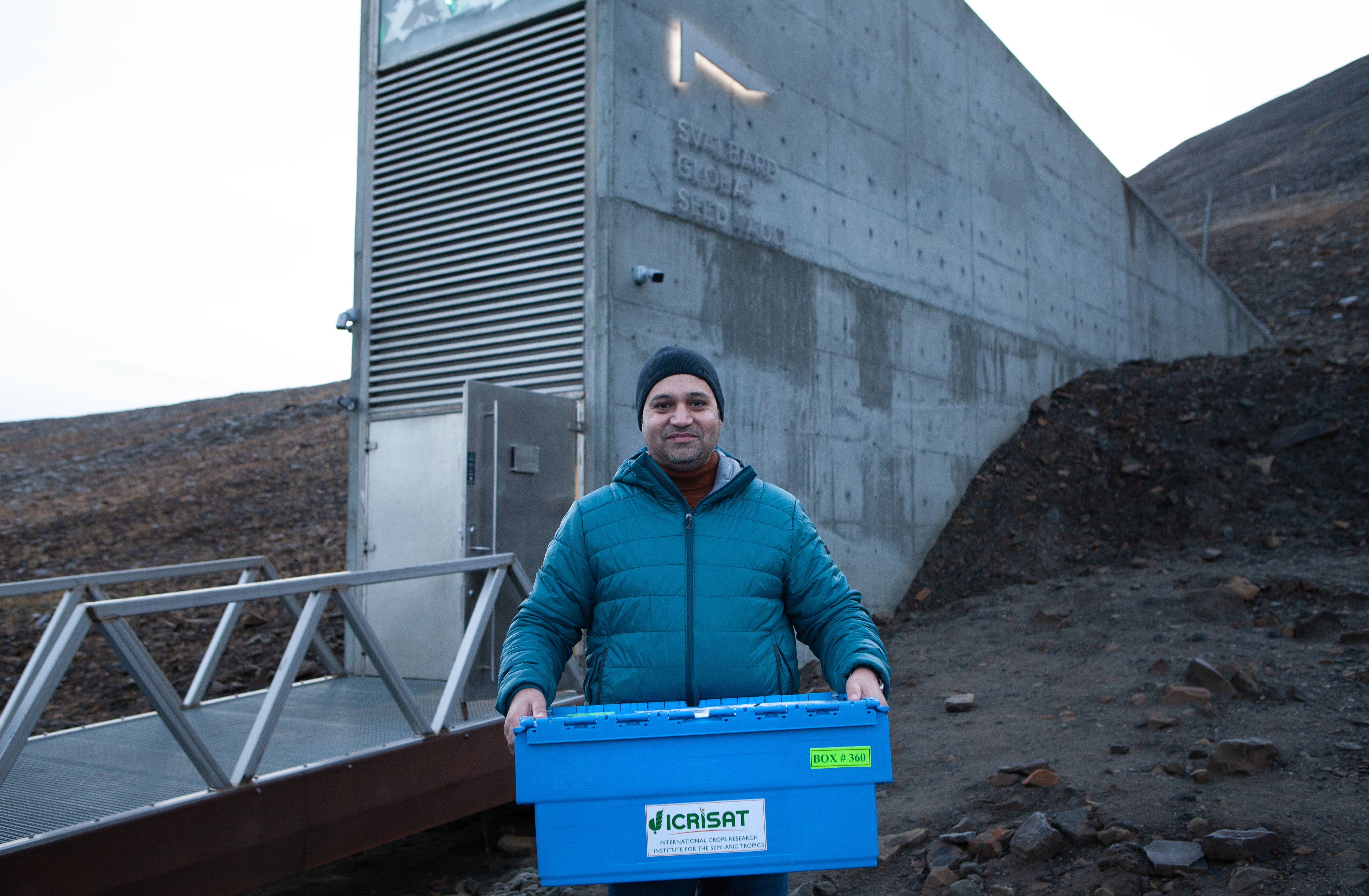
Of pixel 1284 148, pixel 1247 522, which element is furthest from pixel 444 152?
pixel 1284 148

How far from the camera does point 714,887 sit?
6.63 ft

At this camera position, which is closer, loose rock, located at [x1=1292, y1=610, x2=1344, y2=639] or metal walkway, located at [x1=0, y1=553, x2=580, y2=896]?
metal walkway, located at [x1=0, y1=553, x2=580, y2=896]

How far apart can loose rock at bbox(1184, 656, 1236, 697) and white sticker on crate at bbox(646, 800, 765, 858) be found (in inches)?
182

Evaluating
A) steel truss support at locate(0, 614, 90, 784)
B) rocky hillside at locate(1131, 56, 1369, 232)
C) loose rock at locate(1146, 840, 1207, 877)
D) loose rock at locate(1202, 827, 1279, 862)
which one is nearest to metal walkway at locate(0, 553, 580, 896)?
steel truss support at locate(0, 614, 90, 784)

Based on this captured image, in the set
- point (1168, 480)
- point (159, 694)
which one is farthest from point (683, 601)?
point (1168, 480)

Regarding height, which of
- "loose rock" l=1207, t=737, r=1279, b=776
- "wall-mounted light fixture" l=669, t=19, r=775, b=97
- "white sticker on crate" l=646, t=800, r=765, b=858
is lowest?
"loose rock" l=1207, t=737, r=1279, b=776

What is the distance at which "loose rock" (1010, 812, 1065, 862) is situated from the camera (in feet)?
12.6

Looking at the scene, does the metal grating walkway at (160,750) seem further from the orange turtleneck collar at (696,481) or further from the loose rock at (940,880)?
the orange turtleneck collar at (696,481)

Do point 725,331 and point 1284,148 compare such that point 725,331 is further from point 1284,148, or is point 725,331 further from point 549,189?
point 1284,148

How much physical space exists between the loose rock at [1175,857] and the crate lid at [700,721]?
245 centimetres

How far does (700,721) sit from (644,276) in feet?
17.3

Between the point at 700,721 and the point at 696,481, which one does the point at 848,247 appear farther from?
the point at 700,721

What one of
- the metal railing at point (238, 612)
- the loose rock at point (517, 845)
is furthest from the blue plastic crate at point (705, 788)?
the loose rock at point (517, 845)

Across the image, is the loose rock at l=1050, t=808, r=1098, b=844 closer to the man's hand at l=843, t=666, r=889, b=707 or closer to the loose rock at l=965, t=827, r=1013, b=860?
the loose rock at l=965, t=827, r=1013, b=860
